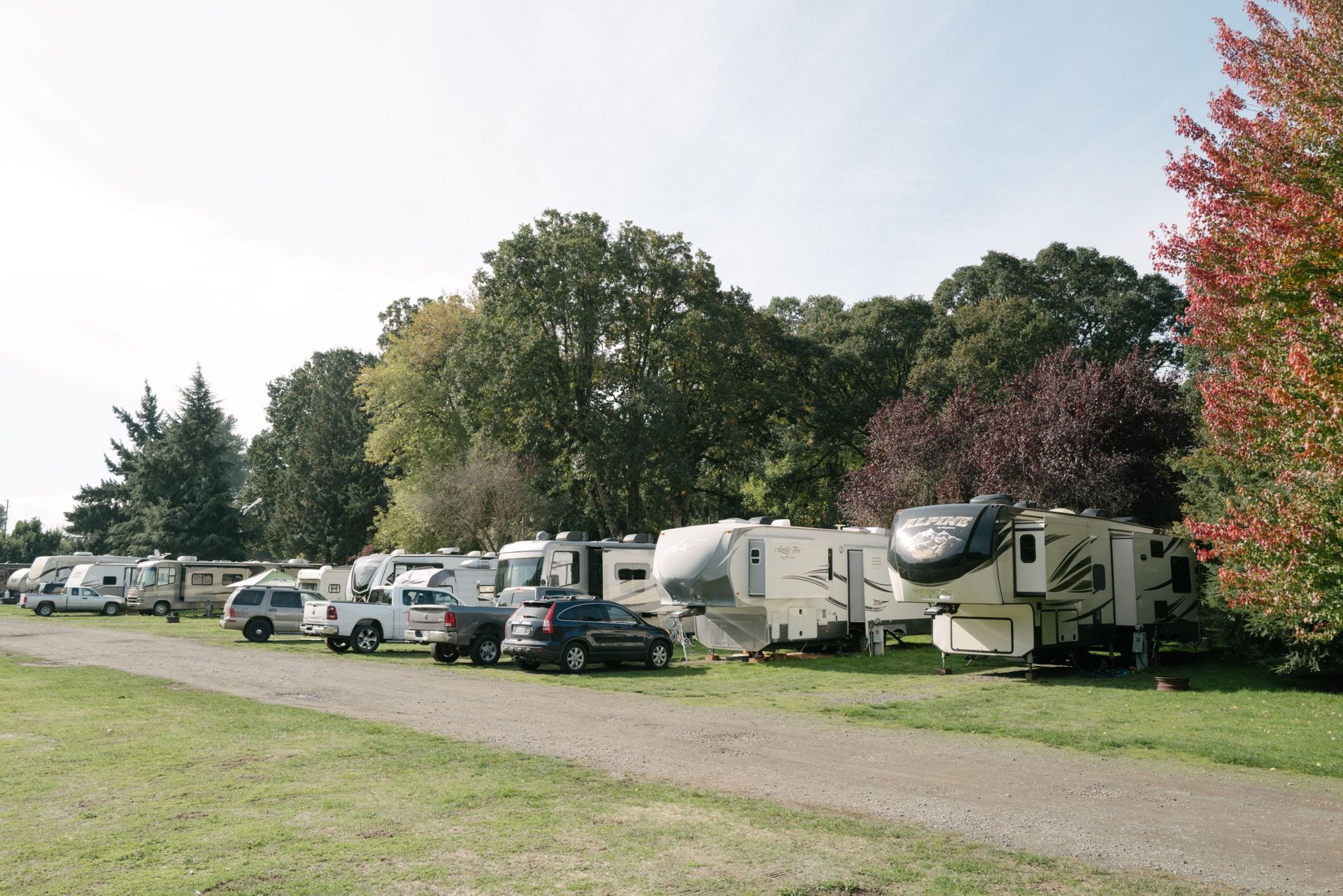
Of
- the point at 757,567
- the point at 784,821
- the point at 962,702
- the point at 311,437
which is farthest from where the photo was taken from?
the point at 311,437

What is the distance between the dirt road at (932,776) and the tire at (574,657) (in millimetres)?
2790

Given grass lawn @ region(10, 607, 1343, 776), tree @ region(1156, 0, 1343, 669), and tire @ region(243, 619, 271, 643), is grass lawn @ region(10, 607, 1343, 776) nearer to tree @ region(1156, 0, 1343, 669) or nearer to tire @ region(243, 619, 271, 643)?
tree @ region(1156, 0, 1343, 669)

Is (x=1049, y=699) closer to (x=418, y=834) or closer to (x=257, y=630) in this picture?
(x=418, y=834)

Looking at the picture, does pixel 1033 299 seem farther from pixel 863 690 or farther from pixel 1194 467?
pixel 863 690

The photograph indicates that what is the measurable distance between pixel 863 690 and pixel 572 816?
9.99 m

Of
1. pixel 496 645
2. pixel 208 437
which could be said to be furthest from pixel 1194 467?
pixel 208 437

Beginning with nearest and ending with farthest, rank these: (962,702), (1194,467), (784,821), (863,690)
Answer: (784,821), (962,702), (863,690), (1194,467)

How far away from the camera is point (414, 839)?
695cm

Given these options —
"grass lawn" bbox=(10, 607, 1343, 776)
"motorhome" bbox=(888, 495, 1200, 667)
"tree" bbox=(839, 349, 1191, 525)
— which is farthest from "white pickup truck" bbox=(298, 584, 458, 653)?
"tree" bbox=(839, 349, 1191, 525)

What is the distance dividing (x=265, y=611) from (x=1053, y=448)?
73.9 ft

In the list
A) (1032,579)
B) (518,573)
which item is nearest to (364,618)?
(518,573)

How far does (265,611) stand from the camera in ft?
93.7

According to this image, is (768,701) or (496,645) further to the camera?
(496,645)

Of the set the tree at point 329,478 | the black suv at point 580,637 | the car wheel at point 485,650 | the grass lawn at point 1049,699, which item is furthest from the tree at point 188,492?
the black suv at point 580,637
